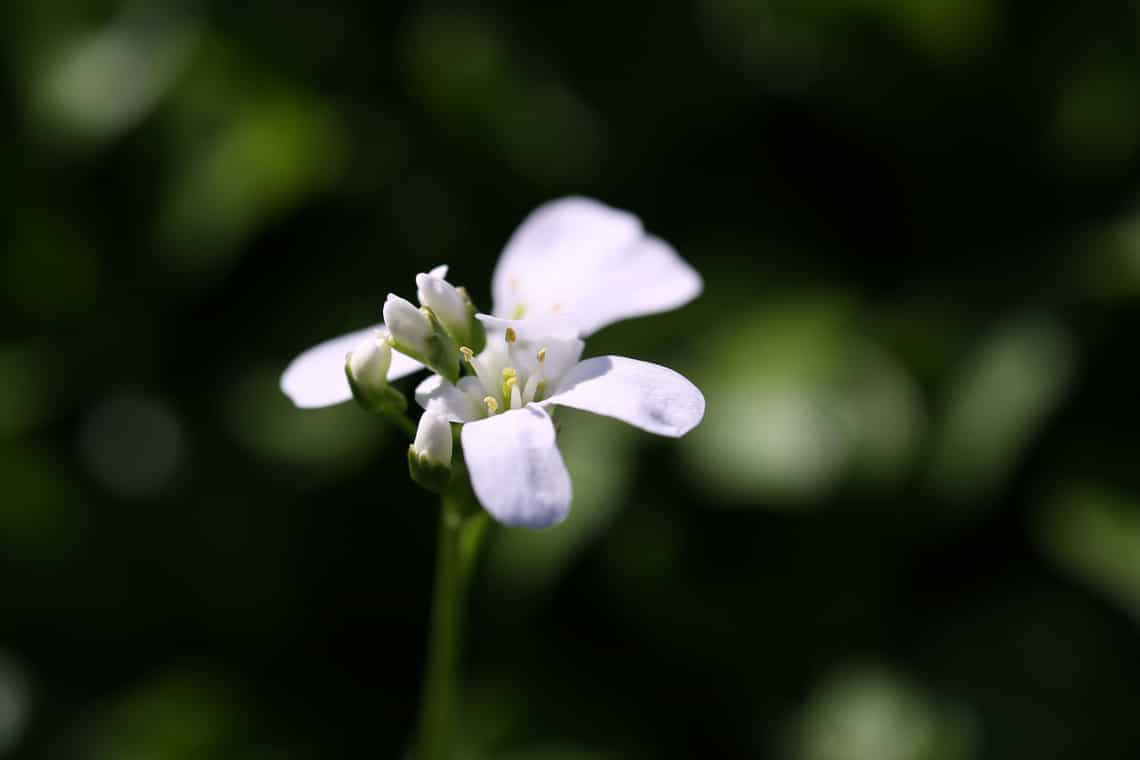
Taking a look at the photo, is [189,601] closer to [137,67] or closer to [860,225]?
[137,67]

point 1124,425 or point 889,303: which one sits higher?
point 889,303

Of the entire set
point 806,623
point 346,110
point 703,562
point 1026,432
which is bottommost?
point 806,623

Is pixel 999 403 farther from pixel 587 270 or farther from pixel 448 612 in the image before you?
pixel 448 612

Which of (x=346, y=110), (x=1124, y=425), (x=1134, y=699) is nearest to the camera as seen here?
(x=1134, y=699)

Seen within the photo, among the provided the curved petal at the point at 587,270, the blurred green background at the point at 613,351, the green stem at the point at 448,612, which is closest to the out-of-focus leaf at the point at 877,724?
the blurred green background at the point at 613,351

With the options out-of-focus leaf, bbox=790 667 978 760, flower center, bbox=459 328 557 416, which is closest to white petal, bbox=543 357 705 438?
flower center, bbox=459 328 557 416

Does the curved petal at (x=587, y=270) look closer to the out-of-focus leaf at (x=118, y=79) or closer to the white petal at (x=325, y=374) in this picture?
the white petal at (x=325, y=374)

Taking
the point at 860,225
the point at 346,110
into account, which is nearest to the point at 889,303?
the point at 860,225
